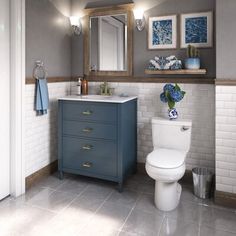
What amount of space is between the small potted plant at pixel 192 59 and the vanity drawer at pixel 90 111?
0.90 m

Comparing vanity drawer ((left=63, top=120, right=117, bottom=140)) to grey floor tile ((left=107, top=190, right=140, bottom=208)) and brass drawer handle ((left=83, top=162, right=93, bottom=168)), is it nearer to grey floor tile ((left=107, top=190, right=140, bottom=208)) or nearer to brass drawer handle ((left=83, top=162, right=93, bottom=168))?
brass drawer handle ((left=83, top=162, right=93, bottom=168))

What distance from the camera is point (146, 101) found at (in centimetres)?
319

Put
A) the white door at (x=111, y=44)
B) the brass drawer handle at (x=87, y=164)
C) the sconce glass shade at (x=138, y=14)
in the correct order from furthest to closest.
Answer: the white door at (x=111, y=44)
the sconce glass shade at (x=138, y=14)
the brass drawer handle at (x=87, y=164)

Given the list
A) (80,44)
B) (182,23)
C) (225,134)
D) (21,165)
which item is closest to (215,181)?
(225,134)

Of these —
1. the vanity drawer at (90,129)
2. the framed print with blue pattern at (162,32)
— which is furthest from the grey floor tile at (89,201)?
the framed print with blue pattern at (162,32)

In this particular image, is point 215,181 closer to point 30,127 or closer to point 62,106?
point 62,106

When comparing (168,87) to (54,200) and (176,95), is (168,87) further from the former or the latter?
(54,200)

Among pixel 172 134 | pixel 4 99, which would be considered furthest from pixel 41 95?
pixel 172 134

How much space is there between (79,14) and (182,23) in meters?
1.33

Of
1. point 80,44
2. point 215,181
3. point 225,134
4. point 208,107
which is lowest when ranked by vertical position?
point 215,181

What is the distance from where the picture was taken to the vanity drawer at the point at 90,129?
2801 millimetres

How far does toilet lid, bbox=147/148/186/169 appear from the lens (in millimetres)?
2303

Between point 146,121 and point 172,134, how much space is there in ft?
1.69

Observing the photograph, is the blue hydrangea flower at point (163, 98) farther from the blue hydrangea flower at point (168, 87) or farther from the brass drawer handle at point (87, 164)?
the brass drawer handle at point (87, 164)
